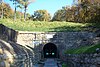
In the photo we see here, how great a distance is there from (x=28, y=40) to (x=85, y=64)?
27553mm

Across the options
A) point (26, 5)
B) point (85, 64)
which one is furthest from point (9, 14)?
point (85, 64)

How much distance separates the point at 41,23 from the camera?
47375mm

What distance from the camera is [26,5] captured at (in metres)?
60.3

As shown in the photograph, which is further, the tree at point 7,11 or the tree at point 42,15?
the tree at point 42,15

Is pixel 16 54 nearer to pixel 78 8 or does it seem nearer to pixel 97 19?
pixel 97 19

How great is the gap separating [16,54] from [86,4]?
5034cm

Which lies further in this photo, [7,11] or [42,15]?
[42,15]

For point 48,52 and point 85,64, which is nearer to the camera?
point 85,64

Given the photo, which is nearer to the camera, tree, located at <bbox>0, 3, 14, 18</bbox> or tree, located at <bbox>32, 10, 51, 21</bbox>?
tree, located at <bbox>0, 3, 14, 18</bbox>

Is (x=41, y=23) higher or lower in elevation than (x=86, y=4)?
lower

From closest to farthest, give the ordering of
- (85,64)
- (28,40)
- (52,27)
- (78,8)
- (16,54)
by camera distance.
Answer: (16,54)
(85,64)
(28,40)
(52,27)
(78,8)

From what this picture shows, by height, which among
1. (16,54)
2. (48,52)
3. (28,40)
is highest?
(16,54)

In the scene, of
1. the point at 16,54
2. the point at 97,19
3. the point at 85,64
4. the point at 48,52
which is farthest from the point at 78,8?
the point at 16,54

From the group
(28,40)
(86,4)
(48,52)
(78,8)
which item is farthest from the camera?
(78,8)
